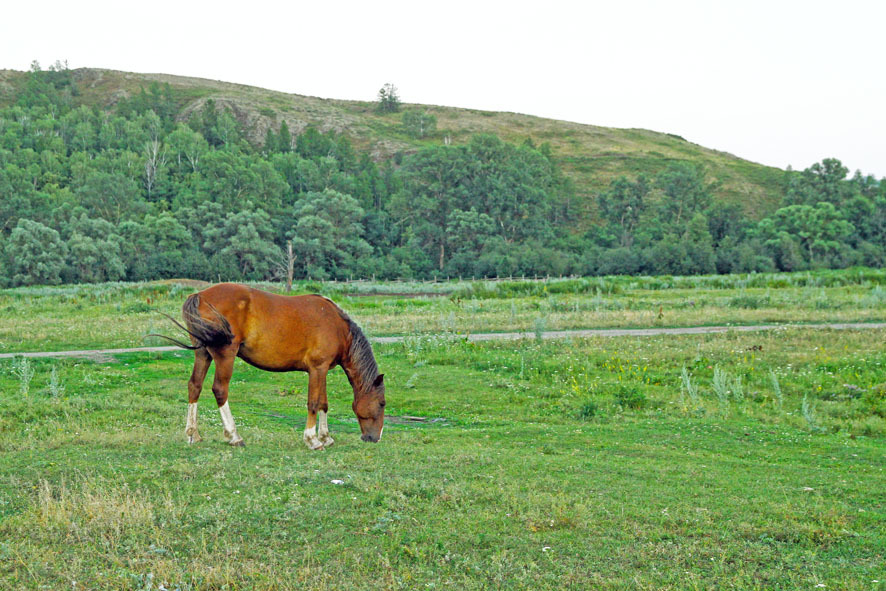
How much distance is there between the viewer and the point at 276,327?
10.5 meters

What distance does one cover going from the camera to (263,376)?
67.9 ft

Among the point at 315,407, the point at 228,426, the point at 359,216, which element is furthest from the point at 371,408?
the point at 359,216

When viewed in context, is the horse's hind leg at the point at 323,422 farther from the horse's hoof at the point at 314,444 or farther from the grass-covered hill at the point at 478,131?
the grass-covered hill at the point at 478,131

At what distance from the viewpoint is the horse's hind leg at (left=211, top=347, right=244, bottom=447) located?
10.3m

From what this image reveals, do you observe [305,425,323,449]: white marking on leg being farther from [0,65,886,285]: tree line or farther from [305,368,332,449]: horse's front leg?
[0,65,886,285]: tree line

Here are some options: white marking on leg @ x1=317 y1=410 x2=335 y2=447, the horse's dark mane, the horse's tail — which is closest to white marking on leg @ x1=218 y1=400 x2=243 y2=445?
the horse's tail

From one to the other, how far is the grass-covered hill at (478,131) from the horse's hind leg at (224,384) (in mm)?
116763

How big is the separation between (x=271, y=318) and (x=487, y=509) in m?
4.68

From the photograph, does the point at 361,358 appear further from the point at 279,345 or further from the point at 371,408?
the point at 279,345

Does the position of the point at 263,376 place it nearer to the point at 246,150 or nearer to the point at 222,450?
the point at 222,450

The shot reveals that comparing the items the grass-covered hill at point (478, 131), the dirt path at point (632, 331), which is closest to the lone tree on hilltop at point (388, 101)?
the grass-covered hill at point (478, 131)

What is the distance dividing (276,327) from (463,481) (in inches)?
147

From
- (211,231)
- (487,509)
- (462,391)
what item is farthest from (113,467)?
(211,231)

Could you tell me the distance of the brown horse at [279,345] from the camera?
403 inches
